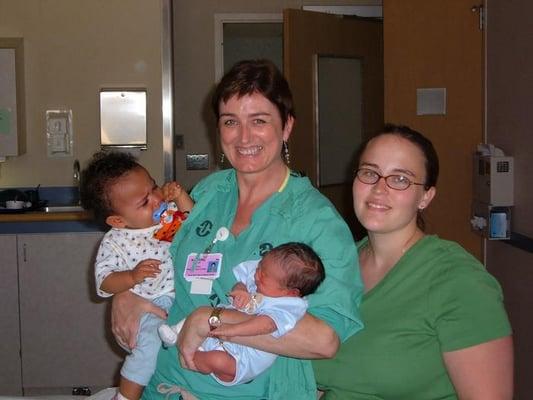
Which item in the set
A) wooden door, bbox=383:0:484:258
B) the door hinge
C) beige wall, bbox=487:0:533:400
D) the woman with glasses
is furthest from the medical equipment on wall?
the woman with glasses

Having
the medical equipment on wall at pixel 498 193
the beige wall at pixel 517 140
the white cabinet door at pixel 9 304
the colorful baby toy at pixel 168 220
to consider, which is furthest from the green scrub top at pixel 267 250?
the white cabinet door at pixel 9 304

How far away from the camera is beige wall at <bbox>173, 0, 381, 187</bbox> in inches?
205

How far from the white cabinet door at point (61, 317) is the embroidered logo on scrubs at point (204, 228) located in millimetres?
2147

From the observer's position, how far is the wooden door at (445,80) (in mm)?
3850

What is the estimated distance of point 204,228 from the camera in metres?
1.74

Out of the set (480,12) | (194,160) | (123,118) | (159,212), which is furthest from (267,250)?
(194,160)

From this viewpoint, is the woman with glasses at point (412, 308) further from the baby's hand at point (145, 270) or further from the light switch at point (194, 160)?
the light switch at point (194, 160)

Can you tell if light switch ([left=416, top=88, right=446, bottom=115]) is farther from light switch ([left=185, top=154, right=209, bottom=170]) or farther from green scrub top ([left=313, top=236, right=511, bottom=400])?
green scrub top ([left=313, top=236, right=511, bottom=400])

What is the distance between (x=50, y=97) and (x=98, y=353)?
5.80ft

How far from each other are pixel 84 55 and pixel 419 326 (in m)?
3.56

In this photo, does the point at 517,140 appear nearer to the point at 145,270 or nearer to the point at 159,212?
the point at 159,212

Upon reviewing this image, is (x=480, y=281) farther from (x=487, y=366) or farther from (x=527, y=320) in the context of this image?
(x=527, y=320)

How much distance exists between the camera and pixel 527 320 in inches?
125

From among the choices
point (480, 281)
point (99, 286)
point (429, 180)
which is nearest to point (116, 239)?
point (99, 286)
